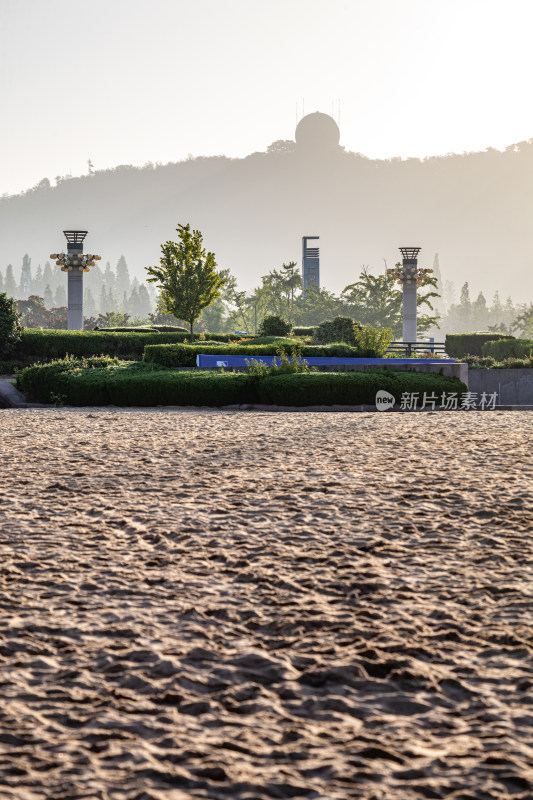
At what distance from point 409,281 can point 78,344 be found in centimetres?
2121

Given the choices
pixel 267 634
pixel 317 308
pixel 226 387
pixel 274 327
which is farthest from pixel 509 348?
pixel 317 308

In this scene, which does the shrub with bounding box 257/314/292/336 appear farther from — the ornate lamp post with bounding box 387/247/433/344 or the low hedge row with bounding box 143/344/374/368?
the low hedge row with bounding box 143/344/374/368

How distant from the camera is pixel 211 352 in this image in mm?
23797

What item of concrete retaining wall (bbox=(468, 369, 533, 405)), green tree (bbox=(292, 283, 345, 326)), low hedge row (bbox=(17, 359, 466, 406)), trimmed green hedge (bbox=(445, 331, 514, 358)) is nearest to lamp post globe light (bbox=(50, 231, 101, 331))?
trimmed green hedge (bbox=(445, 331, 514, 358))

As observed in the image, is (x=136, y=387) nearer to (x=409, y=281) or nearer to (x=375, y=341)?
(x=375, y=341)

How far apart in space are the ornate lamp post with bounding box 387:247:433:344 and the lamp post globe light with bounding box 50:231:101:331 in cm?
1758

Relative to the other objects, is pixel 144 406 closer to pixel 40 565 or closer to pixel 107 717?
pixel 40 565

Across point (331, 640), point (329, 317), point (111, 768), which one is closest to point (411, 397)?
point (331, 640)

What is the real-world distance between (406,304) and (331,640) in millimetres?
41848

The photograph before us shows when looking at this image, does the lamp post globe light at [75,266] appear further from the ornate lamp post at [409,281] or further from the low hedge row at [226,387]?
the low hedge row at [226,387]

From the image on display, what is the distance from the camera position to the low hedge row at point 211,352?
74.6 ft

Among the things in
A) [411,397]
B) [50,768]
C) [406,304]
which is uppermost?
[406,304]

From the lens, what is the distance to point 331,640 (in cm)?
388

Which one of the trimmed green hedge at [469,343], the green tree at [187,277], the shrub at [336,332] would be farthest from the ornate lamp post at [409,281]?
the green tree at [187,277]
